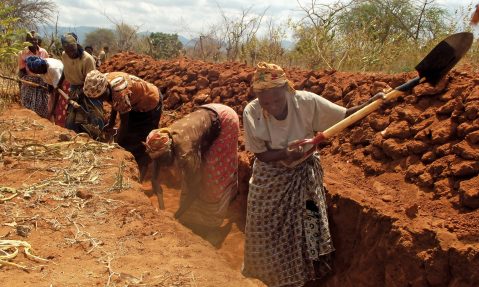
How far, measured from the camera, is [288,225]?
11.2 ft

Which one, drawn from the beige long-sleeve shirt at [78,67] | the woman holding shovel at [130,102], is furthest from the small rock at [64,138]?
the beige long-sleeve shirt at [78,67]

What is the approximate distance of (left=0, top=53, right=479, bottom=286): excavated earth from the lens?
2.66 metres

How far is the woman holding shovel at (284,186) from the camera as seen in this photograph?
3.11 metres

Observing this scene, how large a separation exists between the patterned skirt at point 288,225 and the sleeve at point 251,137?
0.61ft

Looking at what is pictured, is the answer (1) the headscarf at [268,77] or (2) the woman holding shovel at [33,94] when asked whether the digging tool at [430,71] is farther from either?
(2) the woman holding shovel at [33,94]

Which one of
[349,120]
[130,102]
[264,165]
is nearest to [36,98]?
[130,102]

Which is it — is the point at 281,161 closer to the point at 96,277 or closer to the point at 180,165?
the point at 180,165

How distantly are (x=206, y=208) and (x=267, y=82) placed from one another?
64.2 inches

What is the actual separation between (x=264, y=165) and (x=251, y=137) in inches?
11.0

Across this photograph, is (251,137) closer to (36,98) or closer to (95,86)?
(95,86)

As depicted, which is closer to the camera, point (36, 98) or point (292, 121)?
point (292, 121)

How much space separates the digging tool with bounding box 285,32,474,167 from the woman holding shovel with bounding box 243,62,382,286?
11 cm

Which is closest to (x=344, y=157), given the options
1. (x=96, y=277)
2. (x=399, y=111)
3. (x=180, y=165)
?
(x=399, y=111)

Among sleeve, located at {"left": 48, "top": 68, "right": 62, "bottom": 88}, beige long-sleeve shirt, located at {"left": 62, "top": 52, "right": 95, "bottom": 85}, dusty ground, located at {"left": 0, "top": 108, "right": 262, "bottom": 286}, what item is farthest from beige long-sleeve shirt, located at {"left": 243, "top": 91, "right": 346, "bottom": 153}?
sleeve, located at {"left": 48, "top": 68, "right": 62, "bottom": 88}
